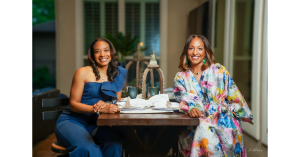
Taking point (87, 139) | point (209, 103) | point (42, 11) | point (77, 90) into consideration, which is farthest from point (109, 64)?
point (42, 11)

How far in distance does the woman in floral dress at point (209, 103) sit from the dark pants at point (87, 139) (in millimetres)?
515

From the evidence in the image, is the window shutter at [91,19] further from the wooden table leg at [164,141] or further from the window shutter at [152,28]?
the wooden table leg at [164,141]

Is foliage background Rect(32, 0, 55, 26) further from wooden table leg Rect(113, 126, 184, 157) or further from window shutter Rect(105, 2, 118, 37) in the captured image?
wooden table leg Rect(113, 126, 184, 157)

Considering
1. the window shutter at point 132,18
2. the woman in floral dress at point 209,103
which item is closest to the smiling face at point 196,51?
the woman in floral dress at point 209,103

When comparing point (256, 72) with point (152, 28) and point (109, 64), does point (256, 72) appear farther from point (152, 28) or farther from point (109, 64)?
point (152, 28)

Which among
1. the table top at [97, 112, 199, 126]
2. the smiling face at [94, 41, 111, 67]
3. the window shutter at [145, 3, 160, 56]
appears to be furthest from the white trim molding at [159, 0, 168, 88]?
the table top at [97, 112, 199, 126]

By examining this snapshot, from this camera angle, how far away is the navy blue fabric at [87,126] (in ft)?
4.93

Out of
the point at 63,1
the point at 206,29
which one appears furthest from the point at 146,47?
the point at 63,1

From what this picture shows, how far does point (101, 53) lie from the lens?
69.7 inches

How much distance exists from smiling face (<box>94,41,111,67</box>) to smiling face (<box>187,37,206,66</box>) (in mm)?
632

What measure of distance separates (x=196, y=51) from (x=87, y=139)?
3.33 feet
